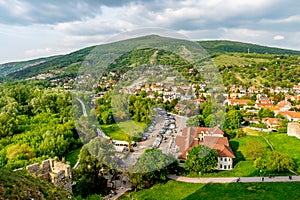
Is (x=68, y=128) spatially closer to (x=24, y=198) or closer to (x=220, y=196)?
(x=220, y=196)

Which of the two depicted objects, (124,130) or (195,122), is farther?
(195,122)

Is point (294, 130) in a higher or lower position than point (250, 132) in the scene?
higher

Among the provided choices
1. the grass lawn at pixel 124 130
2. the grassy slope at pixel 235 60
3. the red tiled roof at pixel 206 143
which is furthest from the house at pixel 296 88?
the grass lawn at pixel 124 130

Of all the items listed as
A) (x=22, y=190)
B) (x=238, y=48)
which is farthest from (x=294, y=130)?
(x=238, y=48)

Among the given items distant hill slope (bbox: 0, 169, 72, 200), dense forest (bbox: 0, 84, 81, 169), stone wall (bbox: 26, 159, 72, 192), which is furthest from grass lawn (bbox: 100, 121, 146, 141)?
distant hill slope (bbox: 0, 169, 72, 200)

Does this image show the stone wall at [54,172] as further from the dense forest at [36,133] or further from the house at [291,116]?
the house at [291,116]

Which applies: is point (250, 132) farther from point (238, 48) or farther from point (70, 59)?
point (238, 48)

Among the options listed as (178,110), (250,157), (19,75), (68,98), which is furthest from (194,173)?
(19,75)
